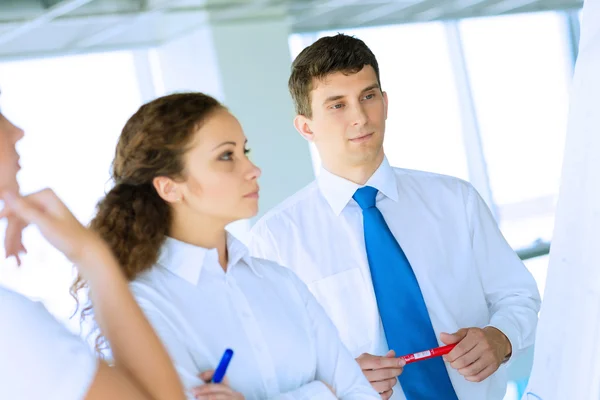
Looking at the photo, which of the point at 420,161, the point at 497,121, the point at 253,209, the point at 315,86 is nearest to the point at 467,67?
the point at 497,121

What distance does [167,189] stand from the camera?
1768 millimetres

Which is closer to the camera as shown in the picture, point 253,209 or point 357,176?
point 253,209

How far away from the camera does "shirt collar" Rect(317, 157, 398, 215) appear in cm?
240

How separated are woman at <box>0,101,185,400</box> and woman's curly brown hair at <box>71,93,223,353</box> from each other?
60cm

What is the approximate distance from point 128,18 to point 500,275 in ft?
16.0

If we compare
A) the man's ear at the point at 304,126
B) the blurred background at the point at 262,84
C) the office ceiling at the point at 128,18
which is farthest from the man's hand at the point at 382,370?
the office ceiling at the point at 128,18

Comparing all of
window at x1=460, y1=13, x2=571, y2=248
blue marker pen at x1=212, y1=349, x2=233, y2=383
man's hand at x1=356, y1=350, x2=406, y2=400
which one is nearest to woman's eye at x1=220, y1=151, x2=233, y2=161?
blue marker pen at x1=212, y1=349, x2=233, y2=383

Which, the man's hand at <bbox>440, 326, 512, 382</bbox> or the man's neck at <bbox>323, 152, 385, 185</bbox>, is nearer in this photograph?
the man's hand at <bbox>440, 326, 512, 382</bbox>

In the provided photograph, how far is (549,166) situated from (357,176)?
7671mm

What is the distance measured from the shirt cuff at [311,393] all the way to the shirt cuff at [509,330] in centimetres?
67

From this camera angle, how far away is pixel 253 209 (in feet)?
5.85

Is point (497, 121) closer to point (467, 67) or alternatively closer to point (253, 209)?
point (467, 67)

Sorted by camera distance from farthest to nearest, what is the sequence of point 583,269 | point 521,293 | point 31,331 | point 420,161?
1. point 420,161
2. point 521,293
3. point 583,269
4. point 31,331

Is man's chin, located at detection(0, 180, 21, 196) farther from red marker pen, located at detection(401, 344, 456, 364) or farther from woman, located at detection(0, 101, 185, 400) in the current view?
red marker pen, located at detection(401, 344, 456, 364)
